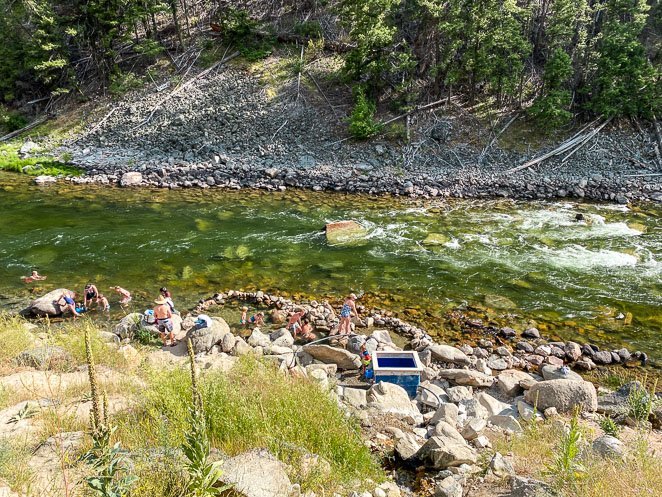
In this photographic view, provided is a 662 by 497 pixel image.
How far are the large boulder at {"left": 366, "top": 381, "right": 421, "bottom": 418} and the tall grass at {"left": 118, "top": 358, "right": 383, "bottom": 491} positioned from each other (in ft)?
4.63

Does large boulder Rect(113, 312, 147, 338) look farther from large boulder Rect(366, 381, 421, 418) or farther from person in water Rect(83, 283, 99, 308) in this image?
large boulder Rect(366, 381, 421, 418)

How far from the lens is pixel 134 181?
20469 millimetres

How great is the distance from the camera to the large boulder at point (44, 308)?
10430mm

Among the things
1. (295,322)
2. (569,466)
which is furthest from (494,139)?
(569,466)

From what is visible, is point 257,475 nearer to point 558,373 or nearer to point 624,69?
point 558,373

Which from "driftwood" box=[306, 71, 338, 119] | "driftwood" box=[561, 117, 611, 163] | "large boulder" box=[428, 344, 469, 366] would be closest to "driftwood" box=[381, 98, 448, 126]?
"driftwood" box=[306, 71, 338, 119]

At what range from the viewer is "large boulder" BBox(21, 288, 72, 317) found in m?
10.4

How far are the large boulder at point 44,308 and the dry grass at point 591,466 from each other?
9949 mm

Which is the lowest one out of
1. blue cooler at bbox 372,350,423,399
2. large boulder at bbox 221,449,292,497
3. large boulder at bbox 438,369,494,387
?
large boulder at bbox 438,369,494,387

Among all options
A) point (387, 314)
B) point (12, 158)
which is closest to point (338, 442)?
point (387, 314)

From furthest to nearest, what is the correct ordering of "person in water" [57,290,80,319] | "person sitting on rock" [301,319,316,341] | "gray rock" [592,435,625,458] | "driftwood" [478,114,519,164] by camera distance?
"driftwood" [478,114,519,164] < "person in water" [57,290,80,319] < "person sitting on rock" [301,319,316,341] < "gray rock" [592,435,625,458]

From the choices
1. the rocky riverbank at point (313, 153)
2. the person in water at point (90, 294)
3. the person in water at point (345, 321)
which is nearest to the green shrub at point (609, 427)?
the person in water at point (345, 321)

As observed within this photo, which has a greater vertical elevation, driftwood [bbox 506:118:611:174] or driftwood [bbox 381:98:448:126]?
driftwood [bbox 381:98:448:126]

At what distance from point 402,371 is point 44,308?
8518 millimetres
